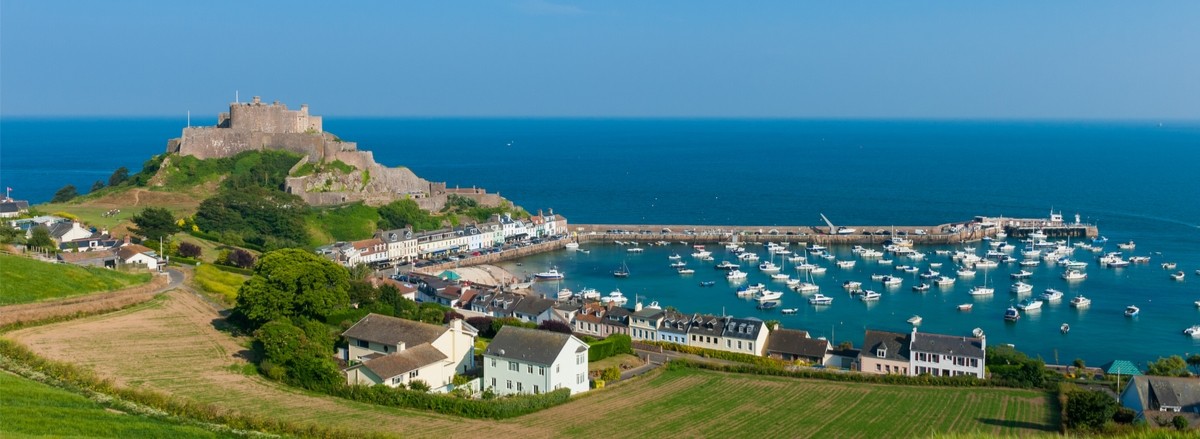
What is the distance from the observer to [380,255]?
1951 inches

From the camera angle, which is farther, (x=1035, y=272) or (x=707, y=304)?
(x=1035, y=272)

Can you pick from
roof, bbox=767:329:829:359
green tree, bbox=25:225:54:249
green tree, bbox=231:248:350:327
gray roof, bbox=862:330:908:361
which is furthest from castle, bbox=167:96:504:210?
gray roof, bbox=862:330:908:361

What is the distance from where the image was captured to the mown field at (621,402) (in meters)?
20.6

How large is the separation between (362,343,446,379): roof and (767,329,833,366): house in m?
10.7

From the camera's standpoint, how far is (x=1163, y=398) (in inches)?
883

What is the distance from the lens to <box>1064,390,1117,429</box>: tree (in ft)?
69.4

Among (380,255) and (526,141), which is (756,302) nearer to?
(380,255)

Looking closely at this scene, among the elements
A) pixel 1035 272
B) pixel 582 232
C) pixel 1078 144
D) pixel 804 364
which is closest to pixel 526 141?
pixel 1078 144

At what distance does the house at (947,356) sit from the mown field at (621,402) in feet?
7.27

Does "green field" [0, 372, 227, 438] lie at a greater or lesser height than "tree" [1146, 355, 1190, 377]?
greater

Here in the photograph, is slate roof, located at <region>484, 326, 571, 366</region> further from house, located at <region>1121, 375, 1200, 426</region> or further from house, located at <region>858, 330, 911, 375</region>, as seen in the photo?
house, located at <region>1121, 375, 1200, 426</region>

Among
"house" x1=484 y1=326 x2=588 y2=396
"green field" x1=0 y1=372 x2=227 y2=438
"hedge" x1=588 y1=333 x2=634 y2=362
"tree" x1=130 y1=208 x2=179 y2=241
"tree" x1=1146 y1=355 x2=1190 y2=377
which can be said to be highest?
"tree" x1=130 y1=208 x2=179 y2=241

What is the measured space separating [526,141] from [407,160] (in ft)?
212

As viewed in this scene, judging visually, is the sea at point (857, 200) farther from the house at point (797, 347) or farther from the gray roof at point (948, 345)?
the gray roof at point (948, 345)
